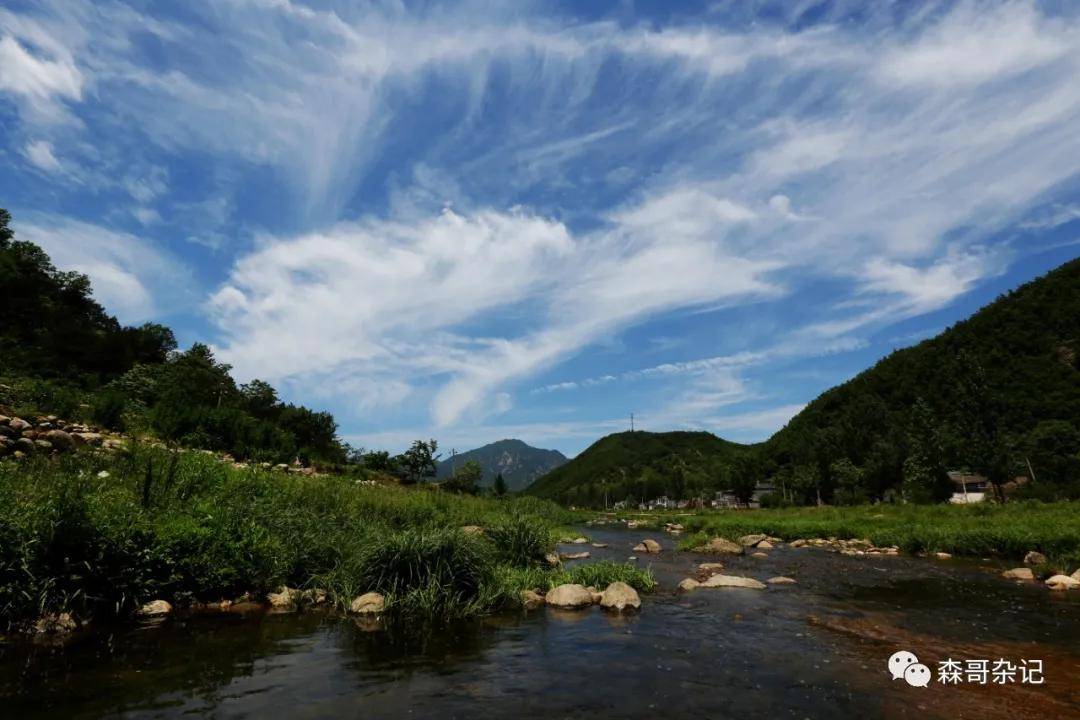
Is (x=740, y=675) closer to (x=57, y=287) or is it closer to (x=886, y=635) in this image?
(x=886, y=635)

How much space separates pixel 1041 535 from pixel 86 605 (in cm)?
3549

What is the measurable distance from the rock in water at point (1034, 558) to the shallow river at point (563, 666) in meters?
11.9

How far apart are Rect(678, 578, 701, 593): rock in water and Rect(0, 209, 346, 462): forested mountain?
78.3 ft

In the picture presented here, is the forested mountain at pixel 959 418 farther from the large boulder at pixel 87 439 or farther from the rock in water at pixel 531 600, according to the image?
the large boulder at pixel 87 439

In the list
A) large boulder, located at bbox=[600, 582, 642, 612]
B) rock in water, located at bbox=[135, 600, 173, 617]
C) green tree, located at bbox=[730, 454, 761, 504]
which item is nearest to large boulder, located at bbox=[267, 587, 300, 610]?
rock in water, located at bbox=[135, 600, 173, 617]

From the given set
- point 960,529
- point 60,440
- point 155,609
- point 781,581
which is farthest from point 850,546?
point 60,440

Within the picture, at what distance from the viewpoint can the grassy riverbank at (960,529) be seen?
25.0 metres

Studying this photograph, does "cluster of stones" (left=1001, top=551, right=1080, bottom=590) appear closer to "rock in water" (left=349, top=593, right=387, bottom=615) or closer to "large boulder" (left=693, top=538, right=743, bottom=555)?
"large boulder" (left=693, top=538, right=743, bottom=555)

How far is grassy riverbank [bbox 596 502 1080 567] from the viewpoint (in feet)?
82.2

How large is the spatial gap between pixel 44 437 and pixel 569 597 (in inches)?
723

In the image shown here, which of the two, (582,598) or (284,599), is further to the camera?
(582,598)

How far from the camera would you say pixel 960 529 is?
30750 mm

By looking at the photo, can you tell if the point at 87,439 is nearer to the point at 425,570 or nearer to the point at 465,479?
the point at 425,570

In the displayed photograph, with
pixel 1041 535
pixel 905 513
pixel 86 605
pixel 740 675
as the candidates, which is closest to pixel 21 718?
pixel 86 605
